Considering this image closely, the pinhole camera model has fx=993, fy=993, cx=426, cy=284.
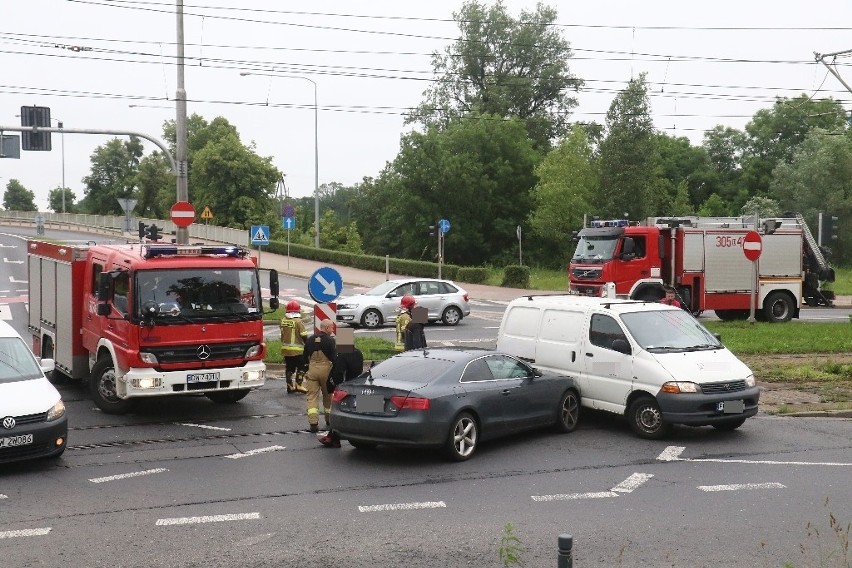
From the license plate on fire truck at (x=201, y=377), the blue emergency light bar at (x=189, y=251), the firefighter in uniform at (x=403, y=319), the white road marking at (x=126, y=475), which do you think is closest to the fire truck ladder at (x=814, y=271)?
the firefighter in uniform at (x=403, y=319)

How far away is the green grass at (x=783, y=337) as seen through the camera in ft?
70.0

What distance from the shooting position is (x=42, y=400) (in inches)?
429

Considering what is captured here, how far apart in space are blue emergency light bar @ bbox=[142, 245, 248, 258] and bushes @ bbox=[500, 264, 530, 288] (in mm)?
31575

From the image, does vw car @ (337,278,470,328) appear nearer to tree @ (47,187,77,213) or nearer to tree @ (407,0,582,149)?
tree @ (407,0,582,149)

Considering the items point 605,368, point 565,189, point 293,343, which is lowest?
point 293,343

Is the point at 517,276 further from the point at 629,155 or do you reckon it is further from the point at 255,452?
the point at 255,452

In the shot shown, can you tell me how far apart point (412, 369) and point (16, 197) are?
523 feet

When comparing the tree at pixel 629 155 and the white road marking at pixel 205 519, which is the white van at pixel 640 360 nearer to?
the white road marking at pixel 205 519

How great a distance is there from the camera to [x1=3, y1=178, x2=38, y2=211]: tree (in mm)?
156375

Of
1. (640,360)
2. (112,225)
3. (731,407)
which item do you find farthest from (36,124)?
(112,225)

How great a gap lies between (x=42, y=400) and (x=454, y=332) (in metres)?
16.7

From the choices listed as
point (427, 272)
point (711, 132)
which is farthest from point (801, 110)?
point (427, 272)

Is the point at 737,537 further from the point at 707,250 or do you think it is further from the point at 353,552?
the point at 707,250

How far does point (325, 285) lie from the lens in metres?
14.8
